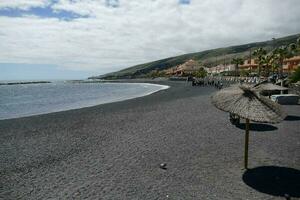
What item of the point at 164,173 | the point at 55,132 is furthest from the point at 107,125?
the point at 164,173

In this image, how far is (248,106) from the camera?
9.09 m

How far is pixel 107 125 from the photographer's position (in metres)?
18.9

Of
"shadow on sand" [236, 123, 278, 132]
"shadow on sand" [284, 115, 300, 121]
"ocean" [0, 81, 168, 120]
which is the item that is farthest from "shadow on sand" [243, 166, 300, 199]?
"ocean" [0, 81, 168, 120]

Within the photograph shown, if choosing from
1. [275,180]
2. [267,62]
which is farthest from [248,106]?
[267,62]

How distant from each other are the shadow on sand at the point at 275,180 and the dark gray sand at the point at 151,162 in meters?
0.02

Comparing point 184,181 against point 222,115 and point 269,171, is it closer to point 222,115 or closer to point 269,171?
point 269,171

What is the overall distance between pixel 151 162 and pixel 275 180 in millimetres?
3880

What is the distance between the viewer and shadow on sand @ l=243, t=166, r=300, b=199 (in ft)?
26.4

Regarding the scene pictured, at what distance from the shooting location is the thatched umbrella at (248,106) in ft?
29.0

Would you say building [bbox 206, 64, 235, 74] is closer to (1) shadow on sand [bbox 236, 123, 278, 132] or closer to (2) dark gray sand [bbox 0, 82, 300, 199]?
(2) dark gray sand [bbox 0, 82, 300, 199]

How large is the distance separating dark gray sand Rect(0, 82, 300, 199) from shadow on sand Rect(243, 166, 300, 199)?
0.9 inches

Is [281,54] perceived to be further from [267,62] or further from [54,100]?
[54,100]

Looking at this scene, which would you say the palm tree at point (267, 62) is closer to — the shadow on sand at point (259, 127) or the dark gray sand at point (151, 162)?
the dark gray sand at point (151, 162)

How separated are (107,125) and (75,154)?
6.81 meters
